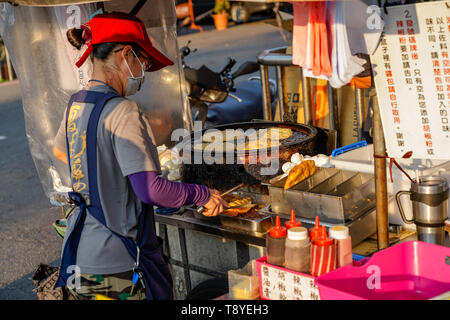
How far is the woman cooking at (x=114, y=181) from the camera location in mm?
2795

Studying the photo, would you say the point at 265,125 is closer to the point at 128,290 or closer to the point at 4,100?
the point at 128,290

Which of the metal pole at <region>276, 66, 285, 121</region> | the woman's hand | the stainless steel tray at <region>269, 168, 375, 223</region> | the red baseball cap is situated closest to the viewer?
the red baseball cap

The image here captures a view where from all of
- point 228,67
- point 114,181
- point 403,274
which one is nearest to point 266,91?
point 228,67

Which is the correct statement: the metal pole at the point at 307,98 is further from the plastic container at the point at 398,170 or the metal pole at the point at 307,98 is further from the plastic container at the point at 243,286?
→ the plastic container at the point at 243,286

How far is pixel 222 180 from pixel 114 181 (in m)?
1.22

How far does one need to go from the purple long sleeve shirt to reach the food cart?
0.52 meters

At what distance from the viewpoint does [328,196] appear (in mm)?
3184

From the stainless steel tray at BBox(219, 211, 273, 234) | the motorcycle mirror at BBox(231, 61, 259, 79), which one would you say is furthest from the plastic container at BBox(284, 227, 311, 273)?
the motorcycle mirror at BBox(231, 61, 259, 79)

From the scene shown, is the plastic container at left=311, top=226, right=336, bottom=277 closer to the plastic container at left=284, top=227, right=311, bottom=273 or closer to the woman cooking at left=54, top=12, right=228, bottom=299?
the plastic container at left=284, top=227, right=311, bottom=273

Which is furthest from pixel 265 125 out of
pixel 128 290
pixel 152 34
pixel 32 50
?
pixel 128 290

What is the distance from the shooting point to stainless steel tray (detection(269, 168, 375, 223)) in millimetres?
3199

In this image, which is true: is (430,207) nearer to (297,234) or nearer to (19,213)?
(297,234)
